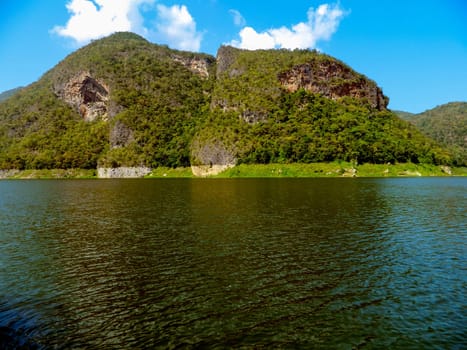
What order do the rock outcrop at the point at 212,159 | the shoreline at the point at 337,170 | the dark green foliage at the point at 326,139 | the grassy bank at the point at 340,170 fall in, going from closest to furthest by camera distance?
the grassy bank at the point at 340,170 < the shoreline at the point at 337,170 < the dark green foliage at the point at 326,139 < the rock outcrop at the point at 212,159

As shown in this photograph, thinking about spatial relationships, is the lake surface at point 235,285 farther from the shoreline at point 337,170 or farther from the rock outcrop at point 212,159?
the rock outcrop at point 212,159

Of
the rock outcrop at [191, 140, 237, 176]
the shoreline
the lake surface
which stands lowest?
the lake surface

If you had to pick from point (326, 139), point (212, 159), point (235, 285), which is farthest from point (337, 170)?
point (235, 285)

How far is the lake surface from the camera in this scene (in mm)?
12695

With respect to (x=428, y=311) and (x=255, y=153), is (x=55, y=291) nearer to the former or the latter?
(x=428, y=311)

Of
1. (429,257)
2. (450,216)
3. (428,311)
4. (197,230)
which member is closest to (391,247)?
(429,257)

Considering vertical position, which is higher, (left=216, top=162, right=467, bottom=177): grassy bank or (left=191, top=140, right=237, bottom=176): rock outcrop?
(left=191, top=140, right=237, bottom=176): rock outcrop

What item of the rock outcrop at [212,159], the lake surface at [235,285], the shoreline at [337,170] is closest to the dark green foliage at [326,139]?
the shoreline at [337,170]

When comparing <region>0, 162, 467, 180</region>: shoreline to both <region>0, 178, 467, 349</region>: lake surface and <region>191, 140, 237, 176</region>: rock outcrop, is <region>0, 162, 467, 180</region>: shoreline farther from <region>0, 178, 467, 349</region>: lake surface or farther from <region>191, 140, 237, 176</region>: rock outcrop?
<region>0, 178, 467, 349</region>: lake surface

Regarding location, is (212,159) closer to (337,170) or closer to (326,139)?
(326,139)

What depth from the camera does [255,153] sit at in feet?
554

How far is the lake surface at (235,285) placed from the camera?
12.7m

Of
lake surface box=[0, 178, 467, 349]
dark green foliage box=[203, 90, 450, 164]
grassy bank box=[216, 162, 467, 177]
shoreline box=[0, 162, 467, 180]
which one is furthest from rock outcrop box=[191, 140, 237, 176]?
lake surface box=[0, 178, 467, 349]

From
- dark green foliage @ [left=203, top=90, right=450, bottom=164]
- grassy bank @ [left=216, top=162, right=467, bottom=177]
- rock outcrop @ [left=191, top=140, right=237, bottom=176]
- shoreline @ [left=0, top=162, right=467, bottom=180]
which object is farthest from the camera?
rock outcrop @ [left=191, top=140, right=237, bottom=176]
